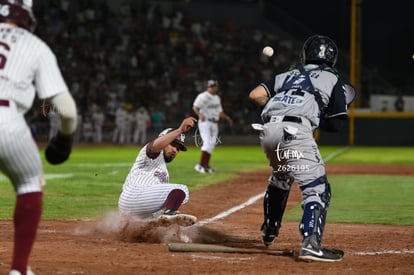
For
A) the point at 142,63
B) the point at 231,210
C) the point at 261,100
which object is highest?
the point at 261,100

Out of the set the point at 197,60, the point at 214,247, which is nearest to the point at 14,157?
the point at 214,247

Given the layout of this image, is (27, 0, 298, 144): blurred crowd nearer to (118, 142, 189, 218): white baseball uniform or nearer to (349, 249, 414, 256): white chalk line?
(118, 142, 189, 218): white baseball uniform

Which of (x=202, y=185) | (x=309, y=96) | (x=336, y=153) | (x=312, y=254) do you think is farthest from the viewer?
(x=336, y=153)

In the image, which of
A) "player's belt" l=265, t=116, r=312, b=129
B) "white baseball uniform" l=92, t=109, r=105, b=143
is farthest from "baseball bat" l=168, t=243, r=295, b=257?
"white baseball uniform" l=92, t=109, r=105, b=143

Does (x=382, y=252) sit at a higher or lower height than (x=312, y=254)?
lower

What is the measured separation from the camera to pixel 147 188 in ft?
28.0

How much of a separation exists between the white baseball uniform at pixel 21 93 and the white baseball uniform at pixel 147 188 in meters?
3.16

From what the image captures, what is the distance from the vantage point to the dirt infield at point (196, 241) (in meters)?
6.68

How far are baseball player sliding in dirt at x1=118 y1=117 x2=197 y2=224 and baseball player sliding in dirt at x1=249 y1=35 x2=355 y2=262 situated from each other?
1075 millimetres

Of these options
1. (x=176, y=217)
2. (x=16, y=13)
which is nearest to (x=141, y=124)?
(x=176, y=217)

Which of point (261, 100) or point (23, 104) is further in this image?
point (261, 100)

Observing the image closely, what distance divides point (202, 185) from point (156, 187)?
25.5 feet

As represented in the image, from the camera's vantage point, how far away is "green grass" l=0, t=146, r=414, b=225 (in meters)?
11.7

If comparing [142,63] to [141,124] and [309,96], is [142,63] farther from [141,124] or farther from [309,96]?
[309,96]
